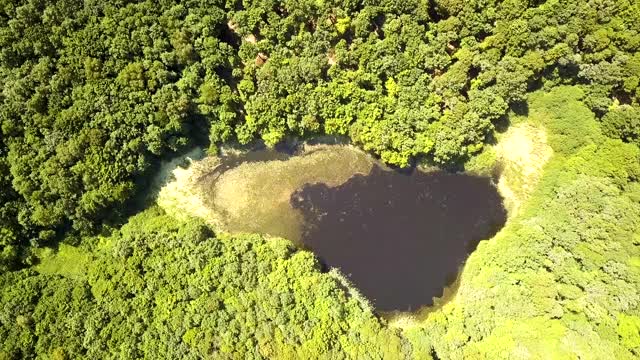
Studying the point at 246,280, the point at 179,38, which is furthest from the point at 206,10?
the point at 246,280

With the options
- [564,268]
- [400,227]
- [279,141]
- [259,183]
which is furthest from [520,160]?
[259,183]

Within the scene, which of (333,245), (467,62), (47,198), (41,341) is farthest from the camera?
(333,245)

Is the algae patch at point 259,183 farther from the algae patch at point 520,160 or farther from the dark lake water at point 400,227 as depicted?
the algae patch at point 520,160

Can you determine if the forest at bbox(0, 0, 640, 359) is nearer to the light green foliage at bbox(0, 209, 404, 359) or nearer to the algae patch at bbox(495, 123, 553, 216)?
the light green foliage at bbox(0, 209, 404, 359)

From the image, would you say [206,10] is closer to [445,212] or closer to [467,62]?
[467,62]

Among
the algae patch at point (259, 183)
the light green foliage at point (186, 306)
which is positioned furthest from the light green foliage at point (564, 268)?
the algae patch at point (259, 183)

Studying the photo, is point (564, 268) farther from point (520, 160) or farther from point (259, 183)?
point (259, 183)
